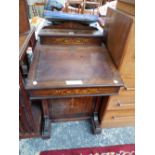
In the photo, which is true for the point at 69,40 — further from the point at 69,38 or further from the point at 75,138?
the point at 75,138

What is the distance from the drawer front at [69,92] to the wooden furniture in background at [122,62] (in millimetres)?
160

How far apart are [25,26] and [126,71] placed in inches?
31.1

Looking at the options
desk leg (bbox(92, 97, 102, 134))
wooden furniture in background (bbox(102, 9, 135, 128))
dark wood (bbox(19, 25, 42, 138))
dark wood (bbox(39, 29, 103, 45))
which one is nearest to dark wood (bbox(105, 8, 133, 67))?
wooden furniture in background (bbox(102, 9, 135, 128))

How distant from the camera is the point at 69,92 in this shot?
898 millimetres

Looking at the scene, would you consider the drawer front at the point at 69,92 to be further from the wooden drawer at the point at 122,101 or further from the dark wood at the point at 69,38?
the dark wood at the point at 69,38

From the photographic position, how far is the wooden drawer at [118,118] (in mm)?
1271

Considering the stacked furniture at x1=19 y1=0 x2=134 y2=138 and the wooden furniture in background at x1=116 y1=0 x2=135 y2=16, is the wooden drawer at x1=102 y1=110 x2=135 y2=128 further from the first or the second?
the wooden furniture in background at x1=116 y1=0 x2=135 y2=16

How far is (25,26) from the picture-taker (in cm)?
110

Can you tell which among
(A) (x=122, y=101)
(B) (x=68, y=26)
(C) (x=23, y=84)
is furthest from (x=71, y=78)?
(B) (x=68, y=26)

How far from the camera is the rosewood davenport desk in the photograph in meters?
0.87

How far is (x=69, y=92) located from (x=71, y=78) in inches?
3.3

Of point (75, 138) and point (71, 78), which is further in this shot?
point (75, 138)
